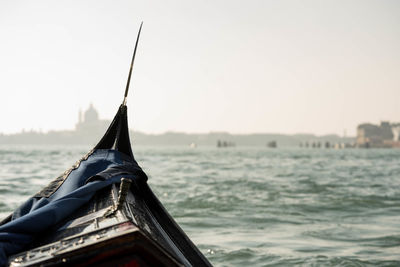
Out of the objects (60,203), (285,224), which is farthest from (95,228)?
(285,224)

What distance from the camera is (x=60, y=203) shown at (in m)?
2.49

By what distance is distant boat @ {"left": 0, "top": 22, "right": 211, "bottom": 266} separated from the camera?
1.83 metres

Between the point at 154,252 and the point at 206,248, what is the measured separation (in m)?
3.69

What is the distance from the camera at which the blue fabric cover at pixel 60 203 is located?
2.23 meters

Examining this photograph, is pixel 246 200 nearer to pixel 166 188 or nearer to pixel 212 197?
pixel 212 197

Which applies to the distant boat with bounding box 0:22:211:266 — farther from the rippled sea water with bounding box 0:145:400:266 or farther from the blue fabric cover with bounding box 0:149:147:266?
the rippled sea water with bounding box 0:145:400:266

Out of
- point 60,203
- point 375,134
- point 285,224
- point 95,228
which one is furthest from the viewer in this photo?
point 375,134

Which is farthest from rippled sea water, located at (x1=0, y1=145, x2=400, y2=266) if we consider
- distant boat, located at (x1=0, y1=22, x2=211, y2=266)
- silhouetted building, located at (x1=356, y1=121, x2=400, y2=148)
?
silhouetted building, located at (x1=356, y1=121, x2=400, y2=148)

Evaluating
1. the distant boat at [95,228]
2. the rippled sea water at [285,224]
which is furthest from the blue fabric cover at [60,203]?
the rippled sea water at [285,224]

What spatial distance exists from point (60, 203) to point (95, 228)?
21.3 inches

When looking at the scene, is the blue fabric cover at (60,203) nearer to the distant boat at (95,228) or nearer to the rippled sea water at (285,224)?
the distant boat at (95,228)

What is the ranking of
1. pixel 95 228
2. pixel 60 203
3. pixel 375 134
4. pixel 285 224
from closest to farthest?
pixel 95 228 → pixel 60 203 → pixel 285 224 → pixel 375 134

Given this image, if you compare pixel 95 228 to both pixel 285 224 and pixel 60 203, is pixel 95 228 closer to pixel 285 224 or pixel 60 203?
pixel 60 203

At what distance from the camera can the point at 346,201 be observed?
35.1 ft
